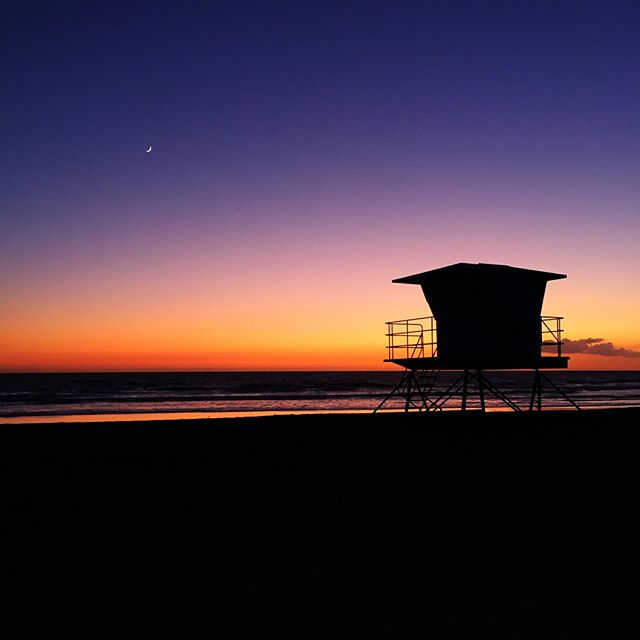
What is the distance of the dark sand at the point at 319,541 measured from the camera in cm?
615

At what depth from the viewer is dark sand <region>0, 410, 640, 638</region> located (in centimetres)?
615

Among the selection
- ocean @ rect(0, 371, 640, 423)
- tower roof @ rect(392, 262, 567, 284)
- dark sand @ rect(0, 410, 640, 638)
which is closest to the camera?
dark sand @ rect(0, 410, 640, 638)

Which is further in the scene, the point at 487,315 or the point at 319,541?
the point at 487,315

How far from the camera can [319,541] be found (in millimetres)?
8773

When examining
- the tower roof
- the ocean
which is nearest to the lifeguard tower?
the tower roof

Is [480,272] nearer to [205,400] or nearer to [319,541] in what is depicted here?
[319,541]

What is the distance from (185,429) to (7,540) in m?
14.5

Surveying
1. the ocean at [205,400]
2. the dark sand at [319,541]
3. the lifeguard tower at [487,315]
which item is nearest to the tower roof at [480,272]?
the lifeguard tower at [487,315]

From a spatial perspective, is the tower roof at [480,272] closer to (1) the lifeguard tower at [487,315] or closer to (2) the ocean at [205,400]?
(1) the lifeguard tower at [487,315]

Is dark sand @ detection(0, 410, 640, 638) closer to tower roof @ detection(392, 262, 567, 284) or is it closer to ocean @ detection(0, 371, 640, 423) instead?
tower roof @ detection(392, 262, 567, 284)

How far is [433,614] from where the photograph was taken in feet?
20.0

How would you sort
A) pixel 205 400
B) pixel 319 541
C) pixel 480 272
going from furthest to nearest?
pixel 205 400 < pixel 480 272 < pixel 319 541

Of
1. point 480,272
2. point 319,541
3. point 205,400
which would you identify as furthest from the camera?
point 205,400

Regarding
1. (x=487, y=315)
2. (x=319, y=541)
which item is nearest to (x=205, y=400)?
(x=487, y=315)
